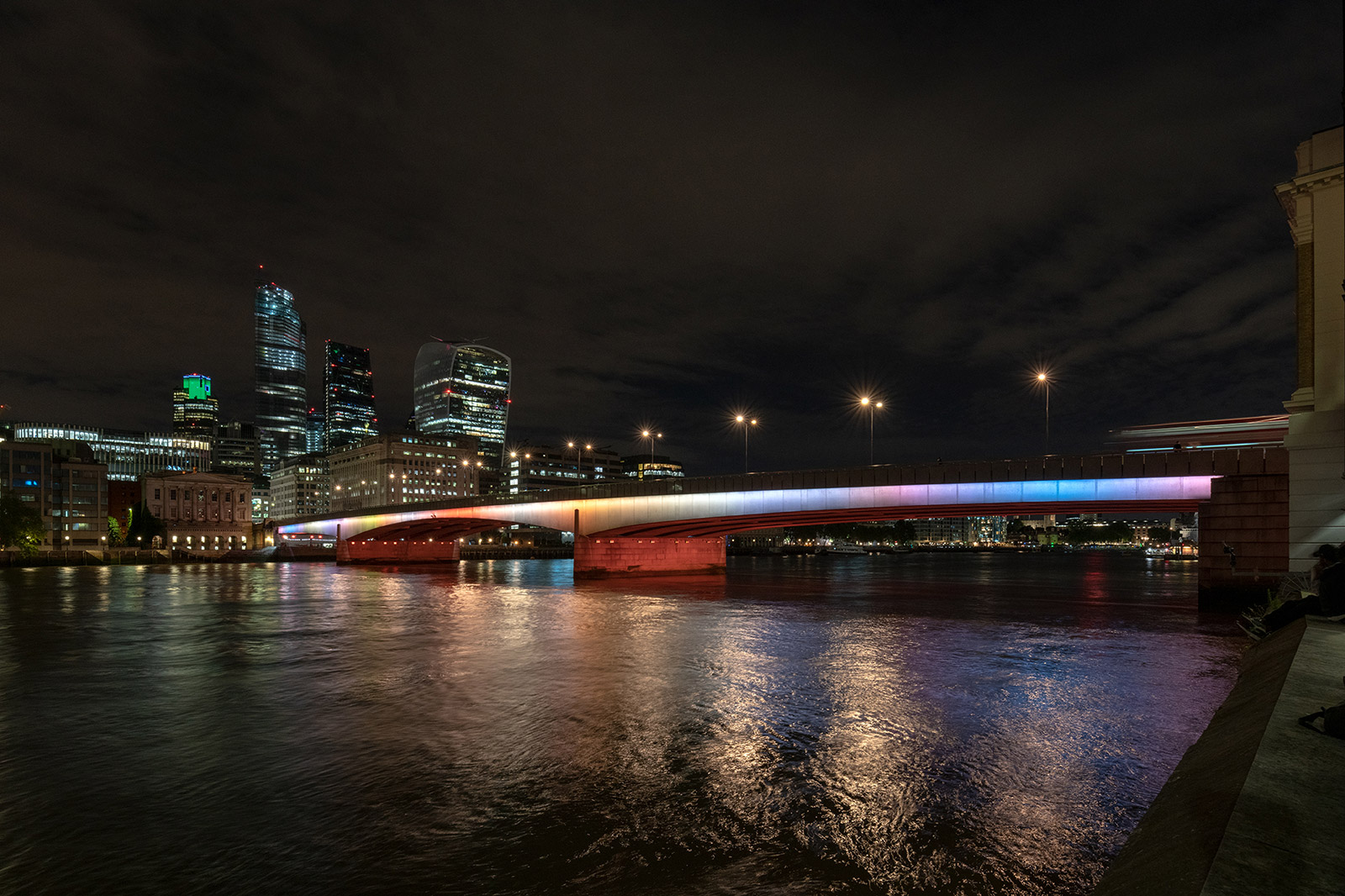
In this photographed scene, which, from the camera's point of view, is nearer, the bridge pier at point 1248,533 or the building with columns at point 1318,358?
the building with columns at point 1318,358

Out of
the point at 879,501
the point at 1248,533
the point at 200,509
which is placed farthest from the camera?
the point at 200,509

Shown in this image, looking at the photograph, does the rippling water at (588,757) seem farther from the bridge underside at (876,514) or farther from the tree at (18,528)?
the tree at (18,528)

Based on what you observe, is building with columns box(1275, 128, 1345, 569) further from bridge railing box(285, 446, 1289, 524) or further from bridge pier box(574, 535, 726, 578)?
bridge pier box(574, 535, 726, 578)

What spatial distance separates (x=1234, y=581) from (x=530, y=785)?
34030 mm

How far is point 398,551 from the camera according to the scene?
349 ft


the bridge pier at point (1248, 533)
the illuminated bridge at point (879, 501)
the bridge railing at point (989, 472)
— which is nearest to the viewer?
the bridge pier at point (1248, 533)

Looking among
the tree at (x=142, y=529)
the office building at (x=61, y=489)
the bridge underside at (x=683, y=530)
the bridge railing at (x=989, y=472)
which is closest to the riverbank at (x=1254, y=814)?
the bridge railing at (x=989, y=472)

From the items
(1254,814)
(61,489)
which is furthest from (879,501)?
(61,489)

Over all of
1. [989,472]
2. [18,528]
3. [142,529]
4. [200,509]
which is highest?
[989,472]

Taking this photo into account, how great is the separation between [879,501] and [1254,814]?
42.0 metres

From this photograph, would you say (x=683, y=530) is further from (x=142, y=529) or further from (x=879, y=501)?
(x=142, y=529)

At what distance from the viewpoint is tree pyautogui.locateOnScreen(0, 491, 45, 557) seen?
102 metres

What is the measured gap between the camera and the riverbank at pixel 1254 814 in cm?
445

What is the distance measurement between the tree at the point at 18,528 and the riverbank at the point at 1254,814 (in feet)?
436
